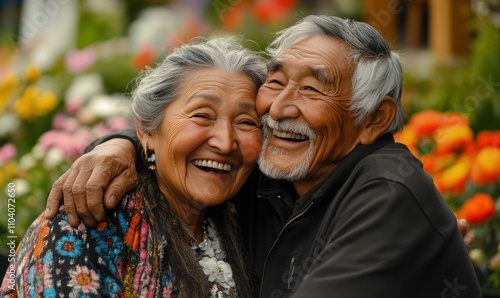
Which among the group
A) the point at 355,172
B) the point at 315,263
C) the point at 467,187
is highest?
the point at 355,172

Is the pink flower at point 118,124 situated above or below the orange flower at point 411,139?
above

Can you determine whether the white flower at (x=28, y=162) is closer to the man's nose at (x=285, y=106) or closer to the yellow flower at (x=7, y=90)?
the yellow flower at (x=7, y=90)

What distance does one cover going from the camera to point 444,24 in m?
8.78

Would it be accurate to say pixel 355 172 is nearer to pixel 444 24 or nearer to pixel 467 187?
pixel 467 187

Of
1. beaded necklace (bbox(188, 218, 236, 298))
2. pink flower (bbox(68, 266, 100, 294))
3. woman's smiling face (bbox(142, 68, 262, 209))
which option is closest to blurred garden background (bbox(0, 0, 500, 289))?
woman's smiling face (bbox(142, 68, 262, 209))

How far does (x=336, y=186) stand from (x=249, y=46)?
4.73 m

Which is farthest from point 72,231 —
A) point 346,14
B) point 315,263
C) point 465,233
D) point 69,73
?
point 346,14

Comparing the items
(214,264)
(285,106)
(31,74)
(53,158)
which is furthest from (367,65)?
(31,74)

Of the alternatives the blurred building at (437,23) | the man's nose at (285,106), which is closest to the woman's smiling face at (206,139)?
the man's nose at (285,106)

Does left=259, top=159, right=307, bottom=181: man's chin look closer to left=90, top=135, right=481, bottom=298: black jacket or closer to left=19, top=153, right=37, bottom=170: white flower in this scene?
left=90, top=135, right=481, bottom=298: black jacket

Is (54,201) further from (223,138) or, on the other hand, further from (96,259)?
(223,138)

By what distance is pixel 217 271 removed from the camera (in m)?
3.25

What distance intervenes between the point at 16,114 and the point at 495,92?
3864mm

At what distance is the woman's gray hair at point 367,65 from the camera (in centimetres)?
319
